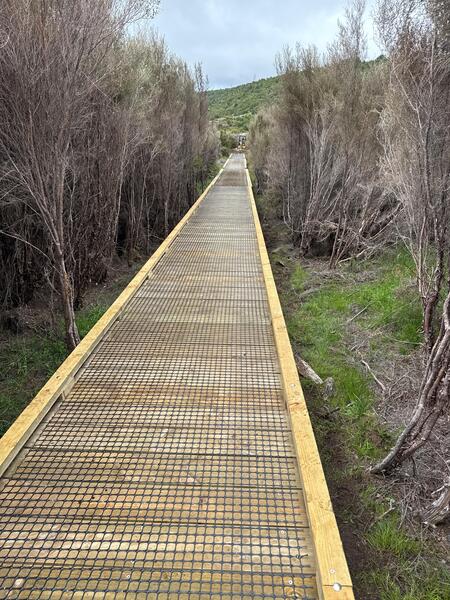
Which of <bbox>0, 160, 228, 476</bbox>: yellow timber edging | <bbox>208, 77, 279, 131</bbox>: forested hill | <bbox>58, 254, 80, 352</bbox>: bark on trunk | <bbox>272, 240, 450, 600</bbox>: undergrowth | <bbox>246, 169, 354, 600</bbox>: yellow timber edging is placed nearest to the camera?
<bbox>246, 169, 354, 600</bbox>: yellow timber edging

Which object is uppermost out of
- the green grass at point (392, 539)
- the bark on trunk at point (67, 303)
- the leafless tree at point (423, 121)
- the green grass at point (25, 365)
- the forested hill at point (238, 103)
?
the forested hill at point (238, 103)

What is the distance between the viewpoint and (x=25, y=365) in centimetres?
562

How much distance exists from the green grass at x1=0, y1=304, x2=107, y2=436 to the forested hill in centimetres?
5258

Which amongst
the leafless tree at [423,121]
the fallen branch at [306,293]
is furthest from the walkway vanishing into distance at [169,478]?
the fallen branch at [306,293]

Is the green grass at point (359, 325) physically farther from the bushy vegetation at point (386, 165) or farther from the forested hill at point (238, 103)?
the forested hill at point (238, 103)

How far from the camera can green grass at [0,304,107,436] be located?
4.86 metres

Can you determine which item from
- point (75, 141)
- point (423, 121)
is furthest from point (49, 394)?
point (75, 141)

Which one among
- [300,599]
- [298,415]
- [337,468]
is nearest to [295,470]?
[298,415]

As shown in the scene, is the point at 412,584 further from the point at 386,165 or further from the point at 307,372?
the point at 386,165

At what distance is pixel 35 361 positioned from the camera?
5.75m

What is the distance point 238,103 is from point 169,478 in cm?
7700

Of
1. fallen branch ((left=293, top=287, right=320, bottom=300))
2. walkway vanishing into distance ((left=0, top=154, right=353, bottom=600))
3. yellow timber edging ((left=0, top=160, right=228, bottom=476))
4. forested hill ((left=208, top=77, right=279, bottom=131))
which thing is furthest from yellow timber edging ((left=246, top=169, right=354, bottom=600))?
forested hill ((left=208, top=77, right=279, bottom=131))

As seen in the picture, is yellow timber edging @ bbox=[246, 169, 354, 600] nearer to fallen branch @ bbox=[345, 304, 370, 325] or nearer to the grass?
the grass

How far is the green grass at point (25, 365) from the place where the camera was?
191 inches
